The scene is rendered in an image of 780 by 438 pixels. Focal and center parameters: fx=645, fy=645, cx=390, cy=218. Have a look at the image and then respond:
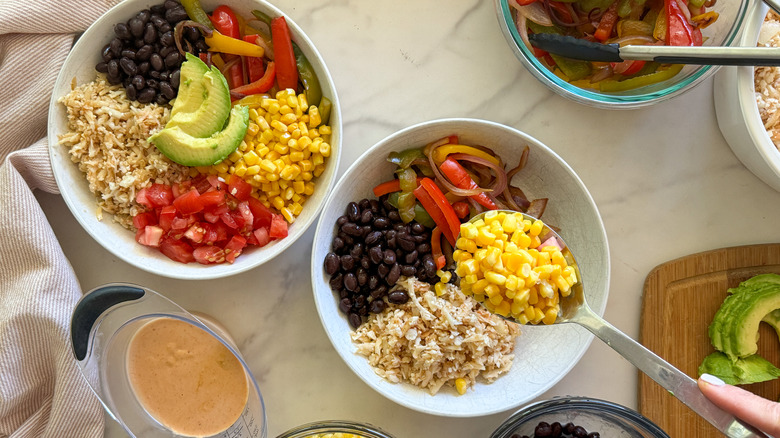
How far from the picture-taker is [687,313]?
2.37 m

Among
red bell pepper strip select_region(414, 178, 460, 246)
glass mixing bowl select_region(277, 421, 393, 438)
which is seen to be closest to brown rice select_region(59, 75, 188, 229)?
red bell pepper strip select_region(414, 178, 460, 246)

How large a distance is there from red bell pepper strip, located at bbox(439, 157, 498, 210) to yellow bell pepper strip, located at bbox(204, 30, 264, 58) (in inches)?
29.8

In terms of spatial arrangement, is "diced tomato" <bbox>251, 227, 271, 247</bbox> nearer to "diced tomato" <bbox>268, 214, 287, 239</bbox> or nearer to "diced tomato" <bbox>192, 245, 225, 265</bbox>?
"diced tomato" <bbox>268, 214, 287, 239</bbox>

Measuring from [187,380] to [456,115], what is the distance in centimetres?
134

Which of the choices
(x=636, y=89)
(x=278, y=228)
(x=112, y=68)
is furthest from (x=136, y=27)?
(x=636, y=89)

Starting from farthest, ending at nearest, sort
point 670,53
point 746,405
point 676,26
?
1. point 676,26
2. point 670,53
3. point 746,405

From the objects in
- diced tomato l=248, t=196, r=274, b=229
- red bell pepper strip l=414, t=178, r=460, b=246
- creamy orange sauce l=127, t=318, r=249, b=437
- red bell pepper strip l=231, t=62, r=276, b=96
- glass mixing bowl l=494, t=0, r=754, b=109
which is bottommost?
creamy orange sauce l=127, t=318, r=249, b=437

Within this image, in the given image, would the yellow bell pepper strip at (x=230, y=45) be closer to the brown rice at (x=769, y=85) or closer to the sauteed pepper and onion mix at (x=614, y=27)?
the sauteed pepper and onion mix at (x=614, y=27)

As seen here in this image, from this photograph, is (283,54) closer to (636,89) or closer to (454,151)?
(454,151)

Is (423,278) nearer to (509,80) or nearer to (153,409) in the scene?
(509,80)

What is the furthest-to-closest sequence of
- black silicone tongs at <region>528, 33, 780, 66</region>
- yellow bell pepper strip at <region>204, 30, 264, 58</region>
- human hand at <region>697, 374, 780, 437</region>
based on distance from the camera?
yellow bell pepper strip at <region>204, 30, 264, 58</region> → black silicone tongs at <region>528, 33, 780, 66</region> → human hand at <region>697, 374, 780, 437</region>

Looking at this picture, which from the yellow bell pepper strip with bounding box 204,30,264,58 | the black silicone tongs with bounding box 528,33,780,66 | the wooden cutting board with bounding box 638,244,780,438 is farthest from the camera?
the wooden cutting board with bounding box 638,244,780,438

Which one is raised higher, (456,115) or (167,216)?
(456,115)

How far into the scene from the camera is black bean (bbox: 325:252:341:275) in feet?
7.22
